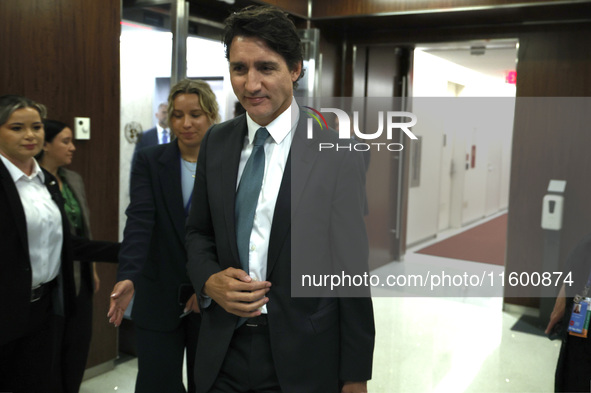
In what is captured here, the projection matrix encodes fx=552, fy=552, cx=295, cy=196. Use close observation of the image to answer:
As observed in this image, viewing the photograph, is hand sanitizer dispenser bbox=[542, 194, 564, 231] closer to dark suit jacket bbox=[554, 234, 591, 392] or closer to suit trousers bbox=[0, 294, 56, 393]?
dark suit jacket bbox=[554, 234, 591, 392]

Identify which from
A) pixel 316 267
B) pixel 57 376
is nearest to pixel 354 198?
pixel 316 267

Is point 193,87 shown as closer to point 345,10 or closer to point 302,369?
point 302,369

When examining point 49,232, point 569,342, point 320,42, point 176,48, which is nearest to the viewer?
point 569,342

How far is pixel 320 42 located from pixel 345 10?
1.49 ft

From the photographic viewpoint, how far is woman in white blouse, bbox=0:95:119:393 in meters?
2.27

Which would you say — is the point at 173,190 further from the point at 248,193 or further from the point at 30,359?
the point at 30,359

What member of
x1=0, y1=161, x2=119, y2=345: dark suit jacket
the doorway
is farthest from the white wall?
x1=0, y1=161, x2=119, y2=345: dark suit jacket

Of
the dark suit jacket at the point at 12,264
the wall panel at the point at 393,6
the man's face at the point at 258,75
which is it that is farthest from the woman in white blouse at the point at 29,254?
the wall panel at the point at 393,6

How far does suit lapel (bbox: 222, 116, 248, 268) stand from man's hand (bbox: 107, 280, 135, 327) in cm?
69

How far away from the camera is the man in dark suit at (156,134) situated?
3.84 metres

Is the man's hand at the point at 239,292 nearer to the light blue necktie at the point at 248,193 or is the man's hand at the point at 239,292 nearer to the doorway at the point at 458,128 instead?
the light blue necktie at the point at 248,193

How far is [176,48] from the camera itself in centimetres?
393

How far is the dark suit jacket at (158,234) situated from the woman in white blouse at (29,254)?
0.37 m

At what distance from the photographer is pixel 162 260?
2.20 meters
